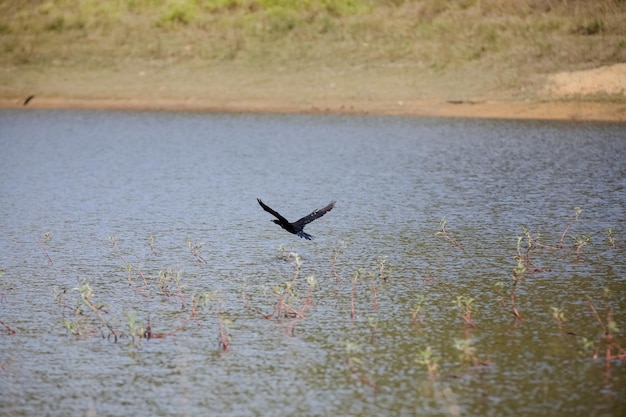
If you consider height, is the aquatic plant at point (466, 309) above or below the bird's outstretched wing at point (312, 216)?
below

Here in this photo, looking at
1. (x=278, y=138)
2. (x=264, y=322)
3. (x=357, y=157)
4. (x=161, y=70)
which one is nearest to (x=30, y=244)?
(x=264, y=322)

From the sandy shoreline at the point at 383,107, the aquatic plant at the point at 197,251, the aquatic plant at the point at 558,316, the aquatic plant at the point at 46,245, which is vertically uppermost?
the aquatic plant at the point at 558,316

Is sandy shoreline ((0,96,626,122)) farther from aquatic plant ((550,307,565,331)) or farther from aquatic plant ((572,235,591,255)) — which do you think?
aquatic plant ((550,307,565,331))

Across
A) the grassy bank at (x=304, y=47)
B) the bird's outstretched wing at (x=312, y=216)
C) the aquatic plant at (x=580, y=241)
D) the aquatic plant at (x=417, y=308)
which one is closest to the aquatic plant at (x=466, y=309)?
the aquatic plant at (x=417, y=308)

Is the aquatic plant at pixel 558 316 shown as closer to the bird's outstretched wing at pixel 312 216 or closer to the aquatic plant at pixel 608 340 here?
the aquatic plant at pixel 608 340

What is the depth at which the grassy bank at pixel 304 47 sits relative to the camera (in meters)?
25.6

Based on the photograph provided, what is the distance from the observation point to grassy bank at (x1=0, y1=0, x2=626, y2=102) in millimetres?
25609

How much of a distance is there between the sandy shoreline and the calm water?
4.53m

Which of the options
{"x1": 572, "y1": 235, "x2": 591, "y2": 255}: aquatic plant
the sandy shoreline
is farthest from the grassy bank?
{"x1": 572, "y1": 235, "x2": 591, "y2": 255}: aquatic plant

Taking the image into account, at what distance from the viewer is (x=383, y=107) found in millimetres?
24703

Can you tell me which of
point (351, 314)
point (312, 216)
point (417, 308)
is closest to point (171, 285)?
point (312, 216)

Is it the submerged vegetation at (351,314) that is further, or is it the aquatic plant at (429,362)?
the submerged vegetation at (351,314)

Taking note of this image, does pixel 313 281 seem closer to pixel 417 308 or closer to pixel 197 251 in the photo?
pixel 417 308

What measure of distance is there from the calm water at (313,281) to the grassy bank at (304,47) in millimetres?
6244
